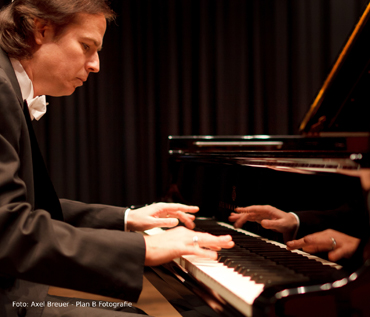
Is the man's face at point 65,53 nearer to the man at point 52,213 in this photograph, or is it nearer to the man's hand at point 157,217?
the man at point 52,213

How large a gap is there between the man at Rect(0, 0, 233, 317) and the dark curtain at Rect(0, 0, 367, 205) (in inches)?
87.2

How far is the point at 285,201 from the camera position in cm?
109

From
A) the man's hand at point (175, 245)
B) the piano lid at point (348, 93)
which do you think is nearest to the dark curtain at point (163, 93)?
the piano lid at point (348, 93)

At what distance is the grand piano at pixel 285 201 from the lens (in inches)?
29.9

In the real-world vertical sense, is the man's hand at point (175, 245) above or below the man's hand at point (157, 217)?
above

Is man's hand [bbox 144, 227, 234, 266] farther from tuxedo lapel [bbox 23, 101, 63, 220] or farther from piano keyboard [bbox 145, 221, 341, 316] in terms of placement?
tuxedo lapel [bbox 23, 101, 63, 220]

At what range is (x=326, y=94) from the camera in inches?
69.2

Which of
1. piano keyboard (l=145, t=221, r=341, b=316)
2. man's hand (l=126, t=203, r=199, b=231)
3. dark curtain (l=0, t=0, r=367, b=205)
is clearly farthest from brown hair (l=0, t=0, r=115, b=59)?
dark curtain (l=0, t=0, r=367, b=205)

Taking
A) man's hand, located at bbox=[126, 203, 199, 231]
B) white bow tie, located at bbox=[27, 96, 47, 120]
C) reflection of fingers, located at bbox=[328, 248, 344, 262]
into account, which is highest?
white bow tie, located at bbox=[27, 96, 47, 120]

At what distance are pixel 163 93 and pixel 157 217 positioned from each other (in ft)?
8.23

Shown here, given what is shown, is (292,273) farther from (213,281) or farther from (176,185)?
(176,185)

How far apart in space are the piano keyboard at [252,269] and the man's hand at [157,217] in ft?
A: 0.75

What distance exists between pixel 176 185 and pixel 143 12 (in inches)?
100.0

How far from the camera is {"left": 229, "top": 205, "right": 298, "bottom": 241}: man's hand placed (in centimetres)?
105
